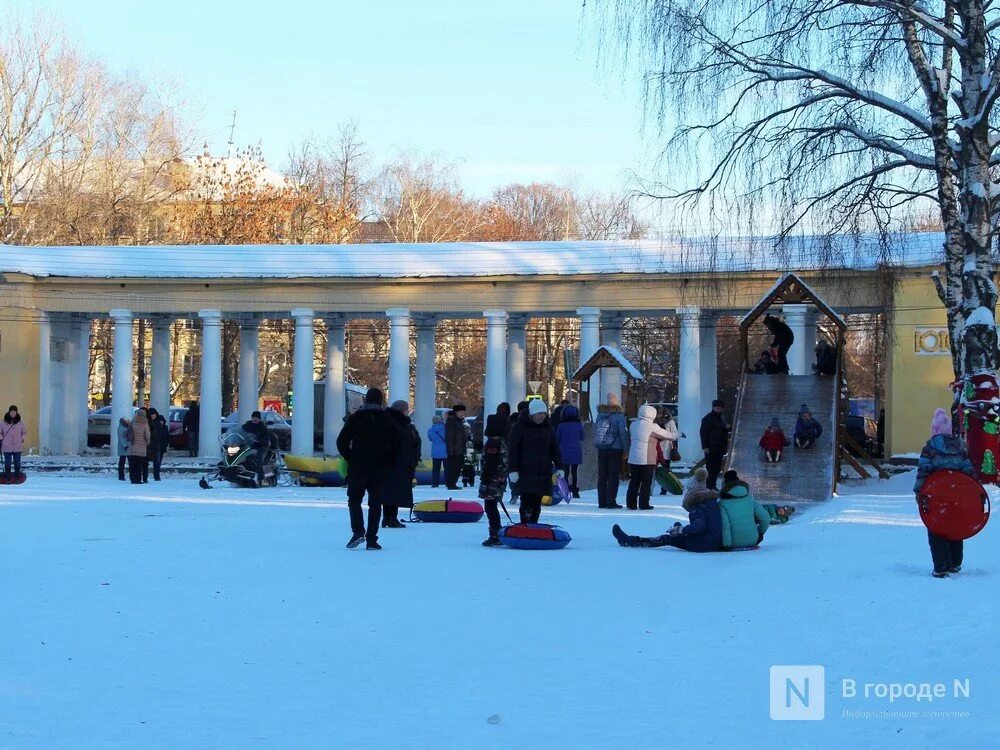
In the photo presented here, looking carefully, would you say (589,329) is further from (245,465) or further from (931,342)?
(245,465)

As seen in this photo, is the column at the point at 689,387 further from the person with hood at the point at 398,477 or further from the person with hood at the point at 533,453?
the person with hood at the point at 533,453

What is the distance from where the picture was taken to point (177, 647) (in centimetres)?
920

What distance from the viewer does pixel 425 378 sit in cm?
4556

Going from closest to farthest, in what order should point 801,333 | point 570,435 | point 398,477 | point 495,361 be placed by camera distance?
point 398,477 → point 570,435 → point 801,333 → point 495,361

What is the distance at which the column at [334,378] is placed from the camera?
1720 inches

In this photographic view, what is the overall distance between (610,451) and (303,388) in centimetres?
2080

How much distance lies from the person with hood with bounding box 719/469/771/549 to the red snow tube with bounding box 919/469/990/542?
3483 millimetres

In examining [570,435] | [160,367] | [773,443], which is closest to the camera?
[570,435]

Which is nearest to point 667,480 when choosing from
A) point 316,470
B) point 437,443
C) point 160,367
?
point 437,443

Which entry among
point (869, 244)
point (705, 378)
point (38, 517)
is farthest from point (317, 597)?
point (705, 378)

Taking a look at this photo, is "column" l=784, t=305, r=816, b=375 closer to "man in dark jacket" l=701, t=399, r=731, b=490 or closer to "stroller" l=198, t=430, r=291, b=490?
"man in dark jacket" l=701, t=399, r=731, b=490

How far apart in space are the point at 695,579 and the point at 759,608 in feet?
6.37

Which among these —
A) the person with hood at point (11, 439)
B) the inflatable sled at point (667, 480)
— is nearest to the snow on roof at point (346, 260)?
the person with hood at point (11, 439)

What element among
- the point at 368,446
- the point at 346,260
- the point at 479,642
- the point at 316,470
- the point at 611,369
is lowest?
the point at 316,470
